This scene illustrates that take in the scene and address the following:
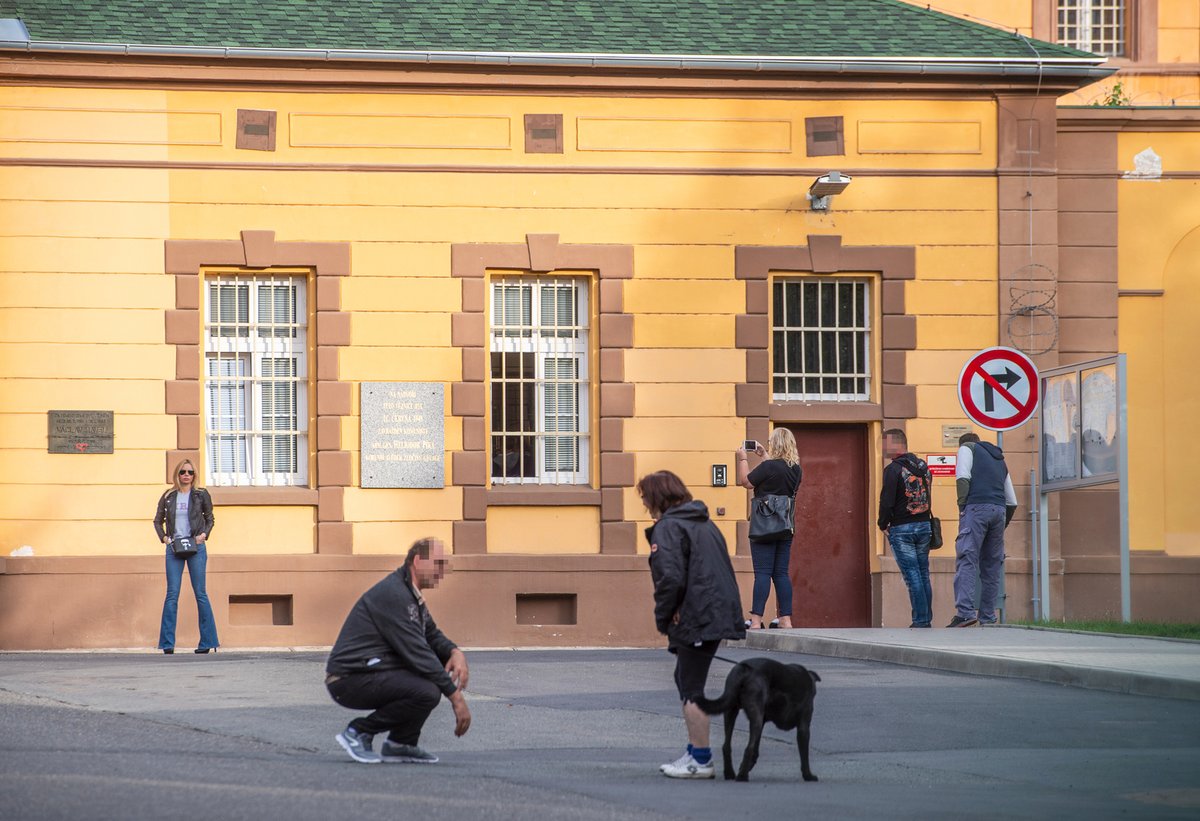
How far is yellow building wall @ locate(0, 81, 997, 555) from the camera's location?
19.0m

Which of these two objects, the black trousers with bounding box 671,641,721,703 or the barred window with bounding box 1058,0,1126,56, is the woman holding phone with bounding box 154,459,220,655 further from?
the barred window with bounding box 1058,0,1126,56

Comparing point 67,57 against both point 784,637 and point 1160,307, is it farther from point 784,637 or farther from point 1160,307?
point 1160,307

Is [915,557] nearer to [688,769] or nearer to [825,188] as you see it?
[825,188]

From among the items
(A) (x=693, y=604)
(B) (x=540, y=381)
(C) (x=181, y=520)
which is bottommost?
(A) (x=693, y=604)

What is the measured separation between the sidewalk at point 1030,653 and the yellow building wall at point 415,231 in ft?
12.7

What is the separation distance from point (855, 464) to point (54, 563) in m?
8.33

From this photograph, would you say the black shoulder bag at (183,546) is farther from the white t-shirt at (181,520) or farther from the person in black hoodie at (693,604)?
the person in black hoodie at (693,604)

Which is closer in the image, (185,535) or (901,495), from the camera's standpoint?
(901,495)

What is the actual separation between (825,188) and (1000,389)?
3.74 metres

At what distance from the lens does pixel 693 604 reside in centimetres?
953

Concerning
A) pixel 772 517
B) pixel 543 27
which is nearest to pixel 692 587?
pixel 772 517

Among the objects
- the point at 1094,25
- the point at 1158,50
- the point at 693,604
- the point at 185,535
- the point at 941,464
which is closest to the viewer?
the point at 693,604

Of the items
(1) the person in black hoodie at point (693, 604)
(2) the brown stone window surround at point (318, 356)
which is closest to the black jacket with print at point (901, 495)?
(2) the brown stone window surround at point (318, 356)

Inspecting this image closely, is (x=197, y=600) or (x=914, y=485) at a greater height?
(x=914, y=485)
